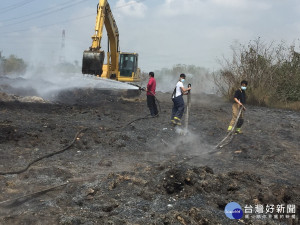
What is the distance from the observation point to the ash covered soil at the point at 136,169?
4016mm

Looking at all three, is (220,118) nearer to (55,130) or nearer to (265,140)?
(265,140)

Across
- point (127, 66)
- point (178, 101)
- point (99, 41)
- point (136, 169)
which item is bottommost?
point (136, 169)

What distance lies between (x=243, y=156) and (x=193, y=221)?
4130 mm

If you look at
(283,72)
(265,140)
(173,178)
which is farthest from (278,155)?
(283,72)

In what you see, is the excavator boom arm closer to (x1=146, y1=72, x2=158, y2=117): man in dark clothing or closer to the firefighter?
(x1=146, y1=72, x2=158, y2=117): man in dark clothing

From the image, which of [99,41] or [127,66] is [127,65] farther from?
[99,41]

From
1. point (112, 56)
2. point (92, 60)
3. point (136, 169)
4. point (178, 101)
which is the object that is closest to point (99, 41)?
point (92, 60)

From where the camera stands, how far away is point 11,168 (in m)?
5.69

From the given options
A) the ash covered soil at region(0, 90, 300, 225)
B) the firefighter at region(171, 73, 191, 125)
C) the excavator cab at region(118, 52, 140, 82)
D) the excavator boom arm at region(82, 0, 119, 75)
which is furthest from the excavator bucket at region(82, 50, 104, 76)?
the firefighter at region(171, 73, 191, 125)

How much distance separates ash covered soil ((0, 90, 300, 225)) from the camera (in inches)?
158

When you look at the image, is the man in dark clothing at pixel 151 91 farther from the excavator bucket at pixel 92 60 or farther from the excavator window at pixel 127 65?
the excavator window at pixel 127 65

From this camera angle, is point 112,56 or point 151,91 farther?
point 112,56

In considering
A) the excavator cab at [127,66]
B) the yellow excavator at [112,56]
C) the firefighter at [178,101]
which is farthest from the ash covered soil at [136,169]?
the excavator cab at [127,66]

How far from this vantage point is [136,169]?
587 cm
